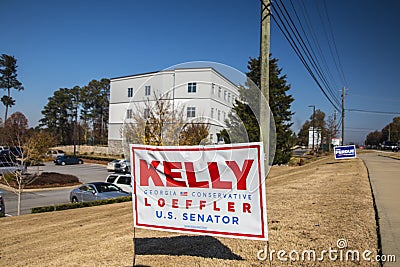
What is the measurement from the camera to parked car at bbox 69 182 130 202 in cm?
1755

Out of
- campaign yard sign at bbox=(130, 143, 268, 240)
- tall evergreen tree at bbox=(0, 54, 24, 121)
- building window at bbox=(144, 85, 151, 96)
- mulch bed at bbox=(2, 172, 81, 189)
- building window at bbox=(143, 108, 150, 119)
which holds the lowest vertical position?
mulch bed at bbox=(2, 172, 81, 189)

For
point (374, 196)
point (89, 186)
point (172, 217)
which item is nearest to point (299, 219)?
point (172, 217)

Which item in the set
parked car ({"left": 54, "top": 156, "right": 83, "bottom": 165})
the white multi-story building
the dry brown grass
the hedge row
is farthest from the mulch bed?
the white multi-story building

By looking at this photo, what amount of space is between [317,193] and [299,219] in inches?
158

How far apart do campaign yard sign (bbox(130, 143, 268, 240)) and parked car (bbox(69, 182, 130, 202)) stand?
13.6 metres

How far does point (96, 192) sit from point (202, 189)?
48.4ft

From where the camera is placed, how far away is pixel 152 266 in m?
4.67

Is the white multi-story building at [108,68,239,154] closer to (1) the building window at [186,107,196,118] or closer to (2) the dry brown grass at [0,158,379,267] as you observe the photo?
(1) the building window at [186,107,196,118]

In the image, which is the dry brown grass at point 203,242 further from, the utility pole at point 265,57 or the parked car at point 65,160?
the parked car at point 65,160

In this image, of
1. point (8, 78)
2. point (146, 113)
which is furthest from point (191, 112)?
point (8, 78)

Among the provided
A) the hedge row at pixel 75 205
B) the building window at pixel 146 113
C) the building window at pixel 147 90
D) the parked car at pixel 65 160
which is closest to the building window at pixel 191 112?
the building window at pixel 147 90

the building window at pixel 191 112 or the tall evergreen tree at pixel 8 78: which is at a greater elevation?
the tall evergreen tree at pixel 8 78

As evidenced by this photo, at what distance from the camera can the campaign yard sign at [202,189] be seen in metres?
4.04

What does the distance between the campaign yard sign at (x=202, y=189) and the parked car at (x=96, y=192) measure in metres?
13.6
